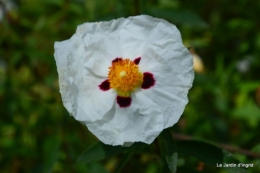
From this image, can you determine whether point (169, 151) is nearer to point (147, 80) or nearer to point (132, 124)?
point (132, 124)

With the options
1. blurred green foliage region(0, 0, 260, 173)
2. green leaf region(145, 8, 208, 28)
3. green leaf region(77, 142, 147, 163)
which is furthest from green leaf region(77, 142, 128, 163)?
green leaf region(145, 8, 208, 28)

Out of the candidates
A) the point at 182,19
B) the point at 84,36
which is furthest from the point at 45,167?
the point at 182,19

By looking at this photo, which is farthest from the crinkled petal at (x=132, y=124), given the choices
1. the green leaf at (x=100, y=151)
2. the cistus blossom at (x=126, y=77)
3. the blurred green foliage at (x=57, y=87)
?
the blurred green foliage at (x=57, y=87)

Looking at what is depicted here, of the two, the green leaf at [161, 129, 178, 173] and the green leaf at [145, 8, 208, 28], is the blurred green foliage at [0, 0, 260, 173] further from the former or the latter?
the green leaf at [161, 129, 178, 173]

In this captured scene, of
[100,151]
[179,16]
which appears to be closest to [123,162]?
[100,151]

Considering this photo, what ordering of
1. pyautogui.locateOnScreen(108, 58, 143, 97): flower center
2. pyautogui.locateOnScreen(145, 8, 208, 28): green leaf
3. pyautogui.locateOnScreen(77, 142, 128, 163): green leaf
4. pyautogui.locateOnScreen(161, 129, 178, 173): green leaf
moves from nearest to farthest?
1. pyautogui.locateOnScreen(161, 129, 178, 173): green leaf
2. pyautogui.locateOnScreen(108, 58, 143, 97): flower center
3. pyautogui.locateOnScreen(77, 142, 128, 163): green leaf
4. pyautogui.locateOnScreen(145, 8, 208, 28): green leaf

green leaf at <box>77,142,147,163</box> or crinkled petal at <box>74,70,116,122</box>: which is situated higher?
crinkled petal at <box>74,70,116,122</box>

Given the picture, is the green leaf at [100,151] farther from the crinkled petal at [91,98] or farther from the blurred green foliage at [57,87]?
the blurred green foliage at [57,87]
